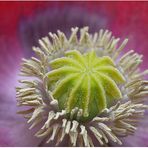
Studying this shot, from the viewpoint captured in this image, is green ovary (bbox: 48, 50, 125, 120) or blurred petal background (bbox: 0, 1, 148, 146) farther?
Answer: blurred petal background (bbox: 0, 1, 148, 146)

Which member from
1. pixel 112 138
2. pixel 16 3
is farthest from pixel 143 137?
pixel 16 3

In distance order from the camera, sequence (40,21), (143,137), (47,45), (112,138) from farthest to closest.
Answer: (40,21) < (47,45) < (143,137) < (112,138)

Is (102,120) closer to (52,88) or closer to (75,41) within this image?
(52,88)

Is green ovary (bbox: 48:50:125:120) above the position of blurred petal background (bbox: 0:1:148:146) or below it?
below

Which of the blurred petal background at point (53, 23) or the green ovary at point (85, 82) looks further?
the blurred petal background at point (53, 23)
